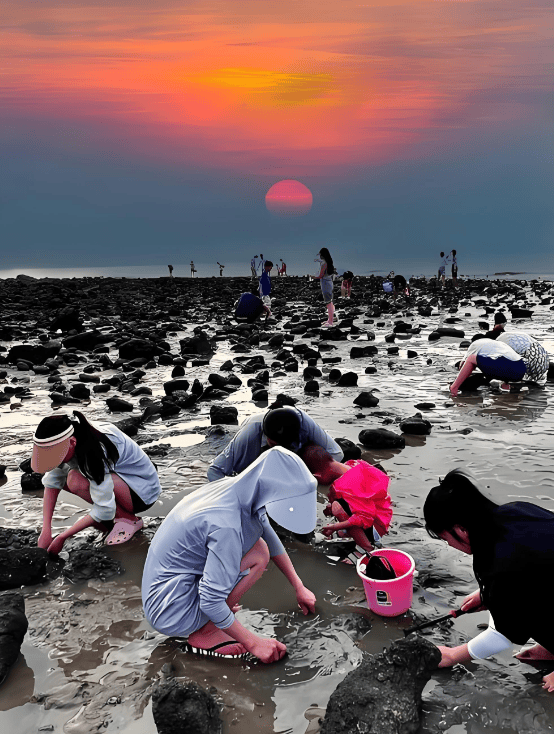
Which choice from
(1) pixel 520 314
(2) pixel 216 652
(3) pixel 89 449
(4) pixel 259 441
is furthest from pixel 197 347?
(1) pixel 520 314

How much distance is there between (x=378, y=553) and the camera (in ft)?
11.3

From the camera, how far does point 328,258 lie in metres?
A: 15.0

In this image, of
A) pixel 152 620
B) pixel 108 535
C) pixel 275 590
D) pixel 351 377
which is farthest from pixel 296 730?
pixel 351 377

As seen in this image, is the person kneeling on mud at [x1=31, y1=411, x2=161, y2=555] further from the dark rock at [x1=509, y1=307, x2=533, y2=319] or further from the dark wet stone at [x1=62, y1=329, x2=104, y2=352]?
the dark rock at [x1=509, y1=307, x2=533, y2=319]

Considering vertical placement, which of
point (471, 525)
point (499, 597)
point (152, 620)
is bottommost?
point (152, 620)

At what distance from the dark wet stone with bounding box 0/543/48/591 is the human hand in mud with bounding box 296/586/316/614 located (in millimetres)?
1617

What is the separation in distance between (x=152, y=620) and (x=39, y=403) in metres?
6.00

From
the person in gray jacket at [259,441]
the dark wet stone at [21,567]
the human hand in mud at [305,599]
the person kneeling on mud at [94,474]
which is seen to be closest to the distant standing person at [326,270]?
the person in gray jacket at [259,441]

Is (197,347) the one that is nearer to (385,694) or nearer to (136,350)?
(136,350)

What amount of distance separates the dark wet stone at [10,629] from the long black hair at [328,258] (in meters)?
12.6

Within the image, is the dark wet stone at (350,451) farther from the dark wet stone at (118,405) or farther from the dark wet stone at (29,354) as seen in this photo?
the dark wet stone at (29,354)

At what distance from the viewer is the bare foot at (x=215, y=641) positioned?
2961 mm

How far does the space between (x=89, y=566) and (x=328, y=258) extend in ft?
39.5

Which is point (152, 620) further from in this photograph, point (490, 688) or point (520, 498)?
point (520, 498)
